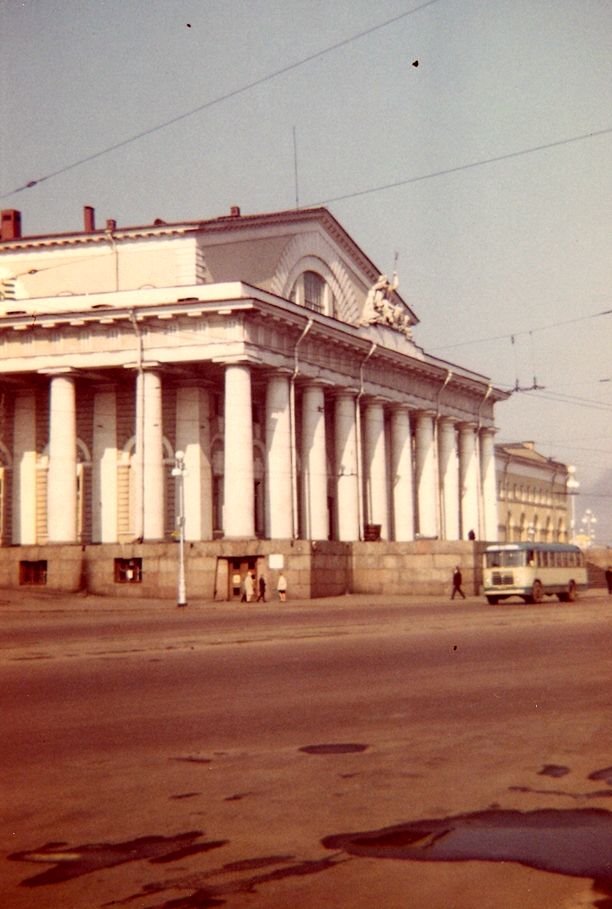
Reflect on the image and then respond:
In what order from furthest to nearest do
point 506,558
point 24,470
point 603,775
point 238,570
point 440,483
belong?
point 440,483 < point 24,470 < point 238,570 < point 506,558 < point 603,775

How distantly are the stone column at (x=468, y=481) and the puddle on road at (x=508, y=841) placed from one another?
7046cm

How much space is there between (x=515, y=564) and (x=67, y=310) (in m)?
21.0

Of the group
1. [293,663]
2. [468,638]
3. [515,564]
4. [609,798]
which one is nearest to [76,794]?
[609,798]

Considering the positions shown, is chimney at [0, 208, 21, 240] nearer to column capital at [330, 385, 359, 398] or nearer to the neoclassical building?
the neoclassical building

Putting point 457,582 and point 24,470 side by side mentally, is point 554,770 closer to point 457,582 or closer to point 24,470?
point 457,582

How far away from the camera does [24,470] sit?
2280 inches

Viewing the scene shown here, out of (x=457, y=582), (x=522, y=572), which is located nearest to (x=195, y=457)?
(x=457, y=582)

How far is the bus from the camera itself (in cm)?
4466

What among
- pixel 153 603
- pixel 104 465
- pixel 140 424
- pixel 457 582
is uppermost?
pixel 140 424

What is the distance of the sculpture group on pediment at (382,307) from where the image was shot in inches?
2574

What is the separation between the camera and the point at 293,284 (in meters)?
60.7

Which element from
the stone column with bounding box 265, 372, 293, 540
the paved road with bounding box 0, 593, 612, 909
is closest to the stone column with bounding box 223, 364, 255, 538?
the stone column with bounding box 265, 372, 293, 540

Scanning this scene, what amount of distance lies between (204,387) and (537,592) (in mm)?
18120

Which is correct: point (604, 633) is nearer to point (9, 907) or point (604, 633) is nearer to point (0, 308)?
point (9, 907)
